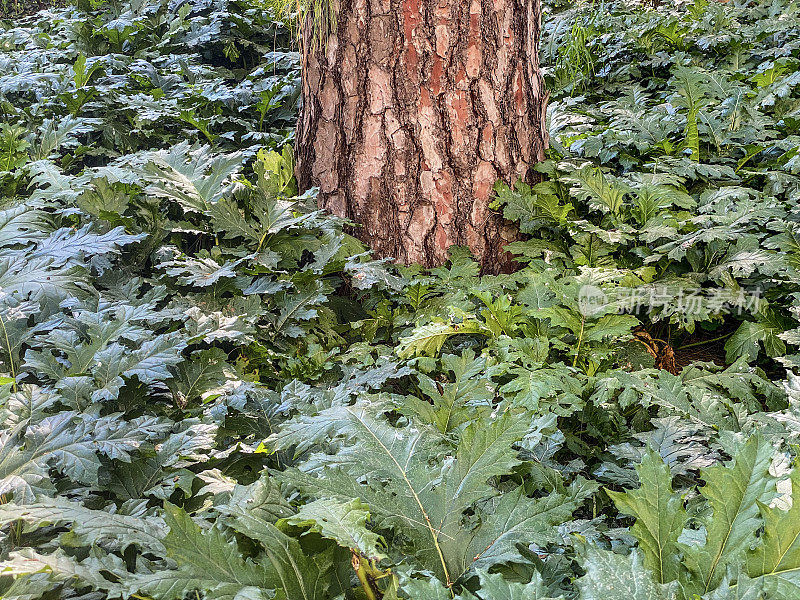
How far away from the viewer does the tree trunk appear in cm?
253

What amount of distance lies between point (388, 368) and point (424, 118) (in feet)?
3.70

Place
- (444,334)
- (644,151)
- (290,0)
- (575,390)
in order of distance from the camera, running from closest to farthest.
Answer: (575,390) → (444,334) → (290,0) → (644,151)

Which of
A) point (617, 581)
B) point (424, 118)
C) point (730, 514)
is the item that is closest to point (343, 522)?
point (617, 581)

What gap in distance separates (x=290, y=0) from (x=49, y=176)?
132 centimetres

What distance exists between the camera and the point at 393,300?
8.12ft

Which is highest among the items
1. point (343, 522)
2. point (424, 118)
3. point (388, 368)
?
point (424, 118)

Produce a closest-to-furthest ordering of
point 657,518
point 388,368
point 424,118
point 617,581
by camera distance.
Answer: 1. point 617,581
2. point 657,518
3. point 388,368
4. point 424,118

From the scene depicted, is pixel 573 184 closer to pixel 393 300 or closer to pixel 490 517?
pixel 393 300

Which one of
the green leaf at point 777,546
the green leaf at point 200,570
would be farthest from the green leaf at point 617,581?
the green leaf at point 200,570

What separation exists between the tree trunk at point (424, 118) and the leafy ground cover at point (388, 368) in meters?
0.14

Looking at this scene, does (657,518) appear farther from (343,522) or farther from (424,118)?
(424,118)

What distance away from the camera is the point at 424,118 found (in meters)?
2.57

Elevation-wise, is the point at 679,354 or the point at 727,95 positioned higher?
the point at 727,95

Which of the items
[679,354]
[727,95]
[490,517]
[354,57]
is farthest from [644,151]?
[490,517]
